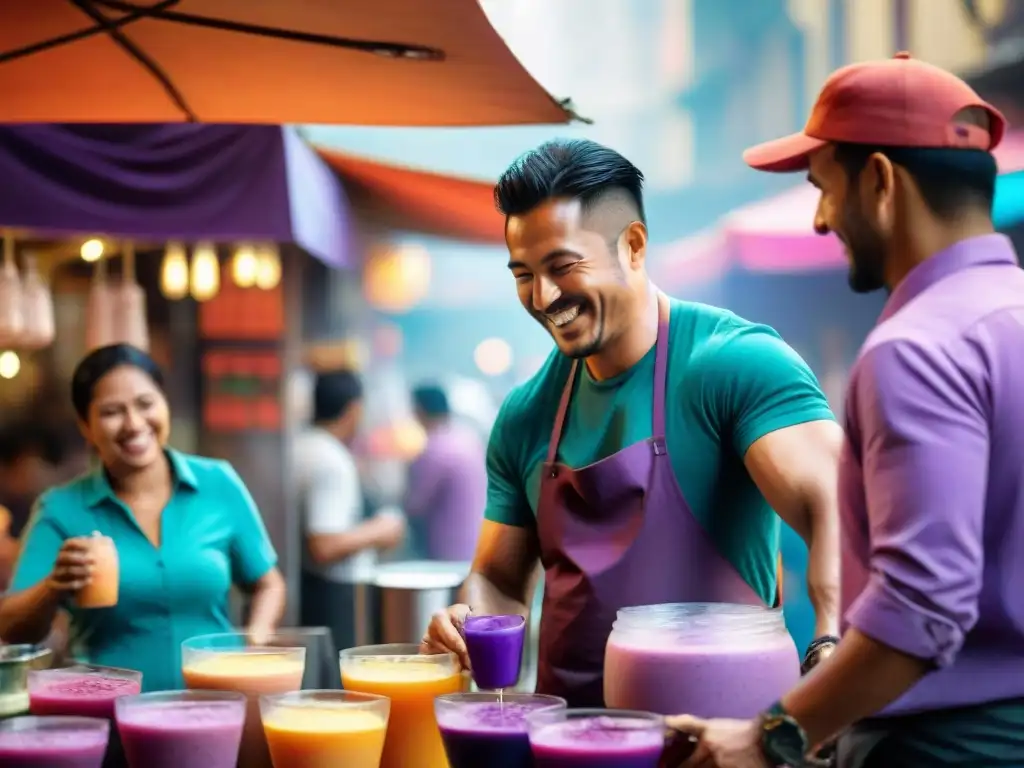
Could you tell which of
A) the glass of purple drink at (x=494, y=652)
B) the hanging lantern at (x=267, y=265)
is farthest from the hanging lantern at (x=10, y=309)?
the glass of purple drink at (x=494, y=652)

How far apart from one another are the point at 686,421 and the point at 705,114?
2687 cm

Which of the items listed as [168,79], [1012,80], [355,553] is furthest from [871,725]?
[1012,80]

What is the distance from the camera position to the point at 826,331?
13.1 metres

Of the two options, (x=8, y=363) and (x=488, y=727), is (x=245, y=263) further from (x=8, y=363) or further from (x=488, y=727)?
(x=488, y=727)

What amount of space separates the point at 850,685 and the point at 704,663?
27cm

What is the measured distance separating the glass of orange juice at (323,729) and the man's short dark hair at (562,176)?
95 centimetres

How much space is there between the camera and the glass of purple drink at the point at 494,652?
1.85 meters

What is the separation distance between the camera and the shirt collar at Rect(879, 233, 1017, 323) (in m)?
1.65

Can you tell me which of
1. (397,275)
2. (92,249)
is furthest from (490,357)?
(92,249)

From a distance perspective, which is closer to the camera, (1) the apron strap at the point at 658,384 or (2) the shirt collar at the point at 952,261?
(2) the shirt collar at the point at 952,261

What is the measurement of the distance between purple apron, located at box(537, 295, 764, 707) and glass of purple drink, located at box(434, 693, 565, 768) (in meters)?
0.52

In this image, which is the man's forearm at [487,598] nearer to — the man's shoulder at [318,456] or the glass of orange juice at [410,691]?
the glass of orange juice at [410,691]

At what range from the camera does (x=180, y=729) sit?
178 cm

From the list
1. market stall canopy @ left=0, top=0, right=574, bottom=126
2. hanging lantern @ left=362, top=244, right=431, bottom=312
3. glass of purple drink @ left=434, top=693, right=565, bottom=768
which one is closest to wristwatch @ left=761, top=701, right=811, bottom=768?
glass of purple drink @ left=434, top=693, right=565, bottom=768
